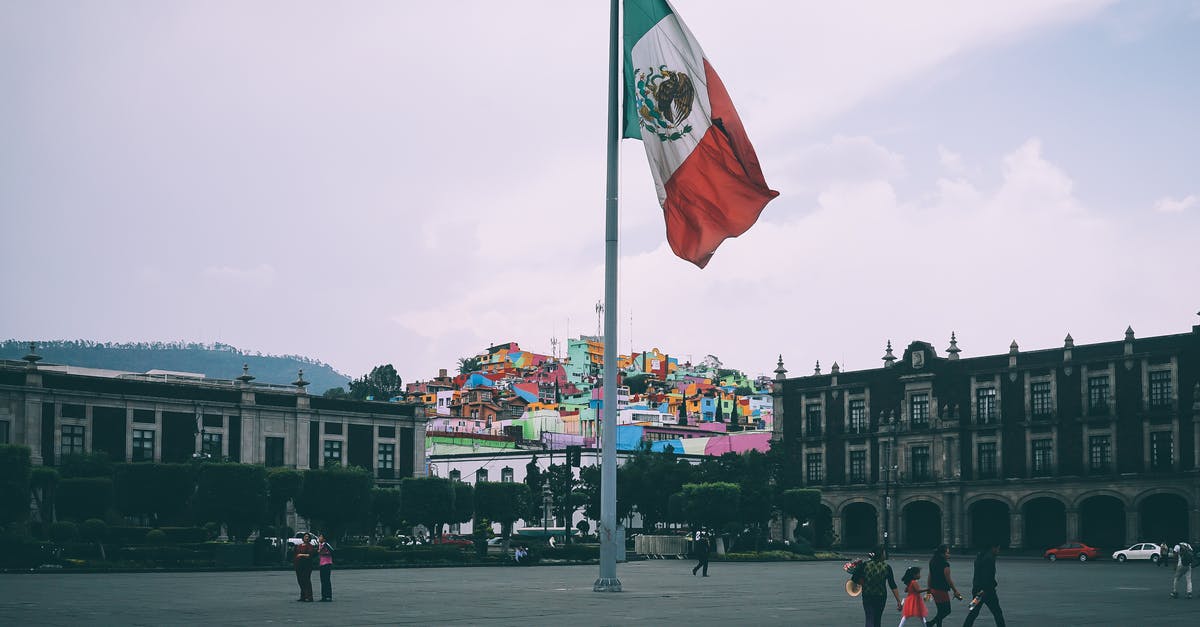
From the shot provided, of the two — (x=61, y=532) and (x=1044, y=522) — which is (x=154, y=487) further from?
(x=1044, y=522)

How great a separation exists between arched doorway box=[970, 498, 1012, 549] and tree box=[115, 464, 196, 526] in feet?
159

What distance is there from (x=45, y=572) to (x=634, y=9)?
26.8 meters

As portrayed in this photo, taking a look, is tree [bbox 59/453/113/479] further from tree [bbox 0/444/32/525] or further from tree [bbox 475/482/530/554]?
tree [bbox 475/482/530/554]

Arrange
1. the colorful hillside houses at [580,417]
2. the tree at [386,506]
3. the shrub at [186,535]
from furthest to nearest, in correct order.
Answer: the colorful hillside houses at [580,417]
the tree at [386,506]
the shrub at [186,535]

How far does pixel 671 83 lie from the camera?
2400cm

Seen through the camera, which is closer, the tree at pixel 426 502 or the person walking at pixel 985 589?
the person walking at pixel 985 589

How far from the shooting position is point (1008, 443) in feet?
274

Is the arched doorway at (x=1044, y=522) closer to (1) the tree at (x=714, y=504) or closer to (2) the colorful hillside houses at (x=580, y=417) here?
(1) the tree at (x=714, y=504)

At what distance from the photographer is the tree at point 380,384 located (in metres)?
166

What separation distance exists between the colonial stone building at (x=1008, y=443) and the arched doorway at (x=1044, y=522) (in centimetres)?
9

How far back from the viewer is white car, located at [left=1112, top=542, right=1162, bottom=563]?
68062 millimetres

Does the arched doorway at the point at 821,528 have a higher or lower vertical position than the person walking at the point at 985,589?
lower

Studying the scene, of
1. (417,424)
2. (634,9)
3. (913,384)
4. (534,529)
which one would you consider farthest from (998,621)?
(534,529)

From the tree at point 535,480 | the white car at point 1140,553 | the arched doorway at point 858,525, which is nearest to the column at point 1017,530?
the arched doorway at point 858,525
